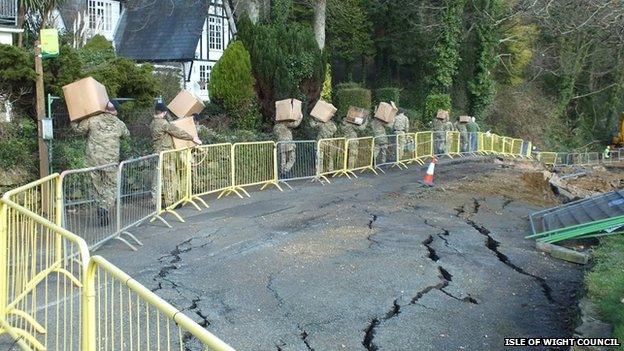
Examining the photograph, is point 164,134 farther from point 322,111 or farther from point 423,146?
point 423,146

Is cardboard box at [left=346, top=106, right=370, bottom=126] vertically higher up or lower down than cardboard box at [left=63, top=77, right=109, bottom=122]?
lower down

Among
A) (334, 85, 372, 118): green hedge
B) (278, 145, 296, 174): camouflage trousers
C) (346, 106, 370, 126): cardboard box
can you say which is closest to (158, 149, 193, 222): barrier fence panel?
(278, 145, 296, 174): camouflage trousers

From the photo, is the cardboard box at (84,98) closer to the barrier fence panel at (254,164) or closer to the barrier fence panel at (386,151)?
the barrier fence panel at (254,164)

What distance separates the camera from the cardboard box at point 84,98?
9594mm

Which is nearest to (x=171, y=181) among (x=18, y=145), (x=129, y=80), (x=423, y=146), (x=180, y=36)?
(x=18, y=145)

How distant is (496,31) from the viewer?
125 ft

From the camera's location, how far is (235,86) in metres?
19.8

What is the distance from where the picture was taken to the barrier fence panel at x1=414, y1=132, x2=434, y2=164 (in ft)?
69.2

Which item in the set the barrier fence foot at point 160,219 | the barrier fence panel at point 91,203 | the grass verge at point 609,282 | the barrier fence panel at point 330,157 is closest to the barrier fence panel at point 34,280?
the barrier fence panel at point 91,203

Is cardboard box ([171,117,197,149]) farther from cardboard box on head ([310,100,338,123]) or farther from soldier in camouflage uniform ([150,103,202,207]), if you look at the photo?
cardboard box on head ([310,100,338,123])

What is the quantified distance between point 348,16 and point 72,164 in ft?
92.9

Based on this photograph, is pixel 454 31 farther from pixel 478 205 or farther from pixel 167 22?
pixel 478 205

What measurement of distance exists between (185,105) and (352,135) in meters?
6.33

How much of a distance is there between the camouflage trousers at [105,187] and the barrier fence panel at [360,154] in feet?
28.0
